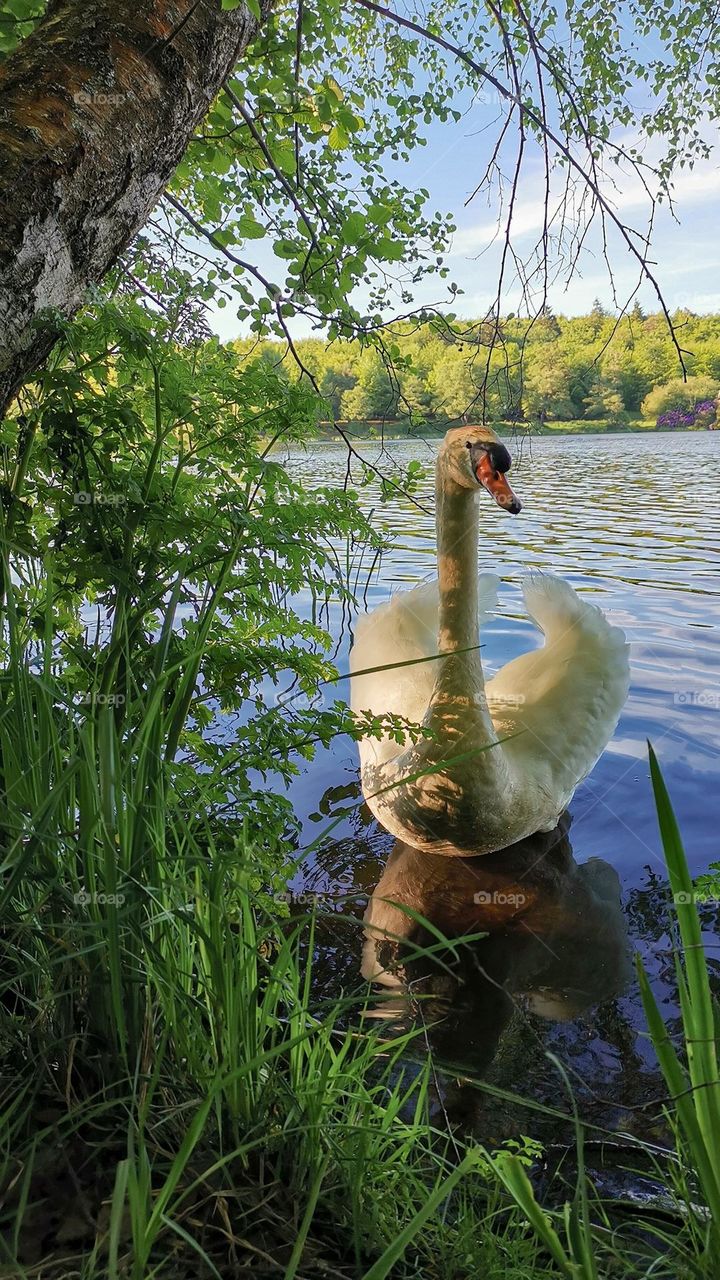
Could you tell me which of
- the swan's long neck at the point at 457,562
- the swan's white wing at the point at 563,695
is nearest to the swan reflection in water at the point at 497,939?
the swan's white wing at the point at 563,695

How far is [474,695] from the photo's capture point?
169 inches

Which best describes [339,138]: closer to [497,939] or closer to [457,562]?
[457,562]

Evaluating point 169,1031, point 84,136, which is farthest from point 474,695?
point 84,136

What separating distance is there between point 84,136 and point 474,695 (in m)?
3.14

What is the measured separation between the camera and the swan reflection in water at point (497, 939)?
129 inches

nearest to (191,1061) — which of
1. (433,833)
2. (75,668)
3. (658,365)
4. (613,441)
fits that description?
(75,668)

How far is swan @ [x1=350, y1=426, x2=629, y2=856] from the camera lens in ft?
13.8

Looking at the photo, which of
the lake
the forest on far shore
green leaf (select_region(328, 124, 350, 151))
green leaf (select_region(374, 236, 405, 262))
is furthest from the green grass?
green leaf (select_region(328, 124, 350, 151))

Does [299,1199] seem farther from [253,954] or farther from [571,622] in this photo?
[571,622]

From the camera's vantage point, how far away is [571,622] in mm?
5430

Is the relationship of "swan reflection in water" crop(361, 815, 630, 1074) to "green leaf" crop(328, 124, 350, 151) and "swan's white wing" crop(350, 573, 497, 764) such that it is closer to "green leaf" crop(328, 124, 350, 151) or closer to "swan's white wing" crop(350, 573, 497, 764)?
"swan's white wing" crop(350, 573, 497, 764)

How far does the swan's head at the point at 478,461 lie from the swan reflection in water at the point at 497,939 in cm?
199

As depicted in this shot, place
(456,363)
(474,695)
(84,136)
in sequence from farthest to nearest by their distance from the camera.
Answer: (456,363), (474,695), (84,136)

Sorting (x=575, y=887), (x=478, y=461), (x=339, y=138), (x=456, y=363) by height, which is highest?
(x=339, y=138)
